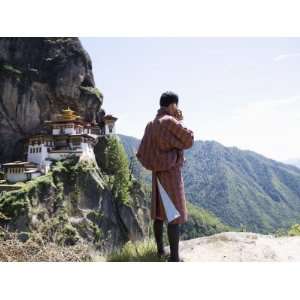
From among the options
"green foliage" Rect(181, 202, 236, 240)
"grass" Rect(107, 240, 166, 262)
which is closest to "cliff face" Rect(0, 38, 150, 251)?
"grass" Rect(107, 240, 166, 262)

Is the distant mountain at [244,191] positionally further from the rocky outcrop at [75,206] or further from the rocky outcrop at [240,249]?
the rocky outcrop at [240,249]

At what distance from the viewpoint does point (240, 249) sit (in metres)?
5.36

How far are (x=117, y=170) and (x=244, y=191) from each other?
117783 millimetres

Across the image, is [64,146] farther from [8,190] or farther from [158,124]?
[158,124]

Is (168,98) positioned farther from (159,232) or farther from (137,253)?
(137,253)

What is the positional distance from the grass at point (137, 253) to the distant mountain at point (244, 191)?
319 ft

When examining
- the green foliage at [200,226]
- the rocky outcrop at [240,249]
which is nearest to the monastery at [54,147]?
the rocky outcrop at [240,249]

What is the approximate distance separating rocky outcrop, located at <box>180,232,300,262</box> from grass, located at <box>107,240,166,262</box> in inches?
16.5

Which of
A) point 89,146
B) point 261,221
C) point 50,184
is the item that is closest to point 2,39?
point 89,146

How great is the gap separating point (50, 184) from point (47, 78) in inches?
539

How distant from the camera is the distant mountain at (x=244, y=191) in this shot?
12469cm

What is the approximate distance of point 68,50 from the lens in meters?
39.7

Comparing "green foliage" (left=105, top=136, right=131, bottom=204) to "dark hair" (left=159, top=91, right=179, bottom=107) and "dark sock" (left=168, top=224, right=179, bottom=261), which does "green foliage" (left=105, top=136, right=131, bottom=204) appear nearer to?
"dark hair" (left=159, top=91, right=179, bottom=107)

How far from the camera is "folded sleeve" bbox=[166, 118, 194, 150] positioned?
4.14 meters
